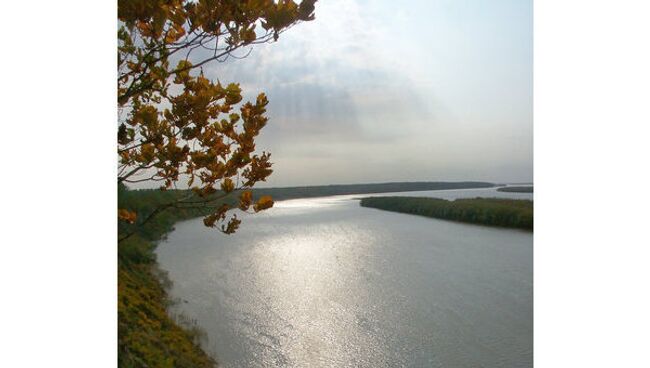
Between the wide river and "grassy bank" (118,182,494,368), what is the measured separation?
0.43ft

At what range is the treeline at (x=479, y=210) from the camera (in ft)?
15.3

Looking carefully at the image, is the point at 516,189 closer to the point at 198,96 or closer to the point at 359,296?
the point at 359,296

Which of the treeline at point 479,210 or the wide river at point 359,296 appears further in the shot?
the treeline at point 479,210

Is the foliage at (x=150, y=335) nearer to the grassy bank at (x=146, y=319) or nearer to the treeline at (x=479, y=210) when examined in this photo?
the grassy bank at (x=146, y=319)

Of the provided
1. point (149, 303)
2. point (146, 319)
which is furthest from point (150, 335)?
point (149, 303)

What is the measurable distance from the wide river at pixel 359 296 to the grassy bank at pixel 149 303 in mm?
132

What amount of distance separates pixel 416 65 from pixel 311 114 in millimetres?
642

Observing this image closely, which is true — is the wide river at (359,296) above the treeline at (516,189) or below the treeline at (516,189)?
below

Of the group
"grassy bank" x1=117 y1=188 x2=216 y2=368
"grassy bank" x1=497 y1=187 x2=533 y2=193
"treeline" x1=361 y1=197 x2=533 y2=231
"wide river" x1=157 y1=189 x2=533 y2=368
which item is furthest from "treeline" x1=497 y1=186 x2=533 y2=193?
"grassy bank" x1=117 y1=188 x2=216 y2=368

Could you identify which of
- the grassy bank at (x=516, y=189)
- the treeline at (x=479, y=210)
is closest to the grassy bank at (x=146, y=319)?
the grassy bank at (x=516, y=189)
